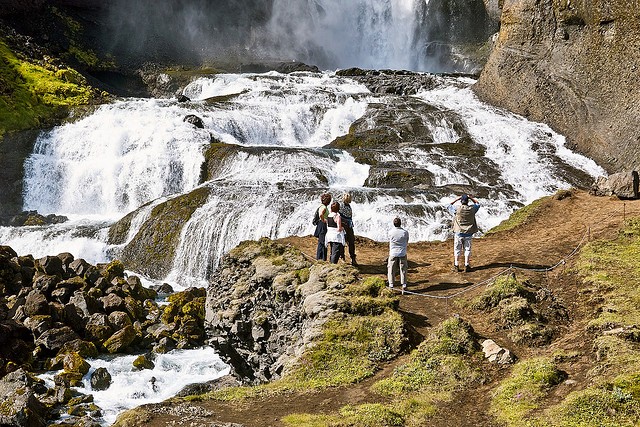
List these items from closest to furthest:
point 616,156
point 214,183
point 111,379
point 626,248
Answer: point 626,248, point 111,379, point 214,183, point 616,156

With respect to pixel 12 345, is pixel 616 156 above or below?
above

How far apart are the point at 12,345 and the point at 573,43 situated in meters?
34.9

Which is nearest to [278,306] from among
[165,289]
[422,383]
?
[422,383]

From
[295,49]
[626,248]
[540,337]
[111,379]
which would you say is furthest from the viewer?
[295,49]

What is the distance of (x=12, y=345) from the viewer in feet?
53.5

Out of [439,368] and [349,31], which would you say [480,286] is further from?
[349,31]

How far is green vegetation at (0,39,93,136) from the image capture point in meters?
38.2

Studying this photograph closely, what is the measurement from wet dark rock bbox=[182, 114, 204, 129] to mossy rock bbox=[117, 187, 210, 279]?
11.5 meters

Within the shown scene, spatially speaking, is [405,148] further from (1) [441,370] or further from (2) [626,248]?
(1) [441,370]

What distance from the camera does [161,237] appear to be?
81.5 ft

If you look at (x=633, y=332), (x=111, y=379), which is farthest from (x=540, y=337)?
(x=111, y=379)

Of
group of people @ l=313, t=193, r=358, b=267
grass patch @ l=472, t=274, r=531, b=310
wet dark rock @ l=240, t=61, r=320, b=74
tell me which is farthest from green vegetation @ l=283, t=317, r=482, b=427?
wet dark rock @ l=240, t=61, r=320, b=74

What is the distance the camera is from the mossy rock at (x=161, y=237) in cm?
2441

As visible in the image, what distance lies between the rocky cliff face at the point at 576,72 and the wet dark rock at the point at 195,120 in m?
21.1
